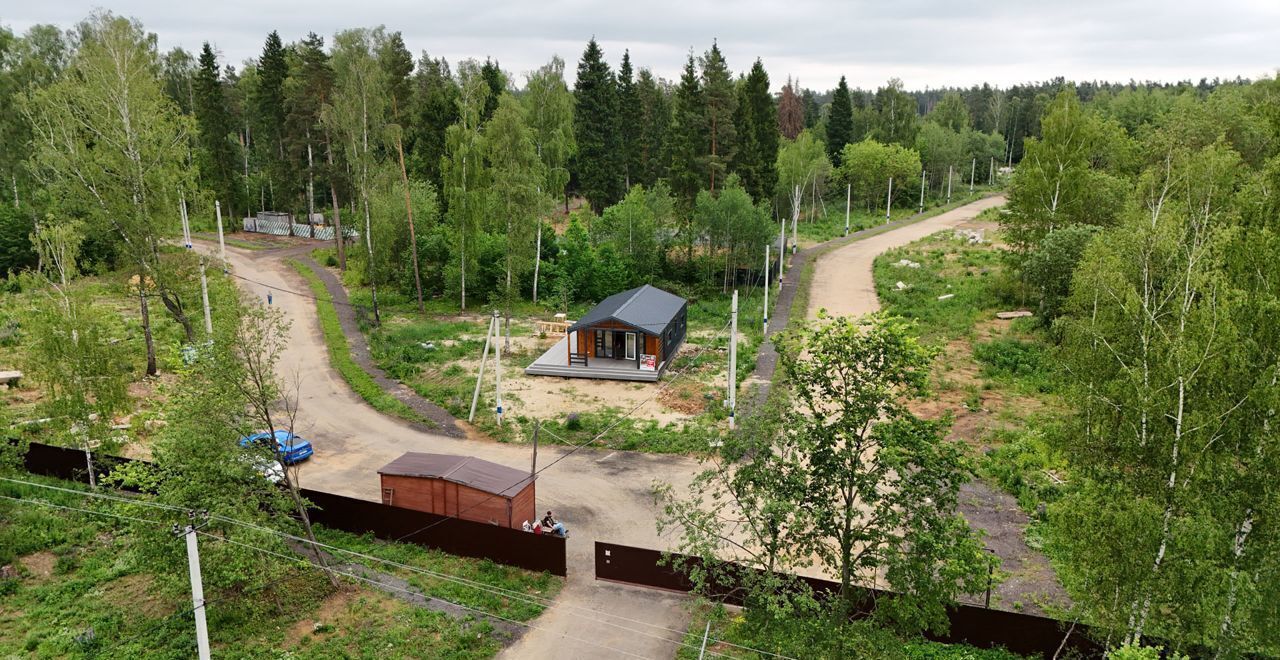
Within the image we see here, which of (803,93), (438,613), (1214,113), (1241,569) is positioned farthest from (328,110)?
(803,93)

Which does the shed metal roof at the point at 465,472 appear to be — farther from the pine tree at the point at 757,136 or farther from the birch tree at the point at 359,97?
the pine tree at the point at 757,136

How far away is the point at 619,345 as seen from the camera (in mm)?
35344

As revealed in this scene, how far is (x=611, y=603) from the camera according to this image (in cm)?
1842

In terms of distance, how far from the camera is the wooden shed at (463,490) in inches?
821

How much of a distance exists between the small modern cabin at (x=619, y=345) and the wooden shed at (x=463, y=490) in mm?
12159

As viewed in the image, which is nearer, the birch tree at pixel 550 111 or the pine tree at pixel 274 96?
the birch tree at pixel 550 111

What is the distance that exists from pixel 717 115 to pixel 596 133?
16782 millimetres

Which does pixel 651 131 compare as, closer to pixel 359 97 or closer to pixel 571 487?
pixel 359 97

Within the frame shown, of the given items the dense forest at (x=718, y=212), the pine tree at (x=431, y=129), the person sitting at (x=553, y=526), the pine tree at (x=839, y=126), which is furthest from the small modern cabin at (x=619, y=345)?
the pine tree at (x=839, y=126)

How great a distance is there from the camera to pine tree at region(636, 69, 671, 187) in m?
71.3

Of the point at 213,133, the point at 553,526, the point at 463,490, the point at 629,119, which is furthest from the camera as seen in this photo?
the point at 629,119

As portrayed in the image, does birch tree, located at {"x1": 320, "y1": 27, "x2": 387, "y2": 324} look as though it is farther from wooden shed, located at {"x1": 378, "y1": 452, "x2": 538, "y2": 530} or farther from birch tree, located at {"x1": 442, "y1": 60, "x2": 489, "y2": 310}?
wooden shed, located at {"x1": 378, "y1": 452, "x2": 538, "y2": 530}

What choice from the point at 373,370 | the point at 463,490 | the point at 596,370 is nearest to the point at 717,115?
the point at 596,370

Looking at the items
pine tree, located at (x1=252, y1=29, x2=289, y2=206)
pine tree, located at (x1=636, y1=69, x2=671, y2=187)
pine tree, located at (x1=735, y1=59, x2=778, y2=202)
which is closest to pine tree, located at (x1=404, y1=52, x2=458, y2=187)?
pine tree, located at (x1=252, y1=29, x2=289, y2=206)
